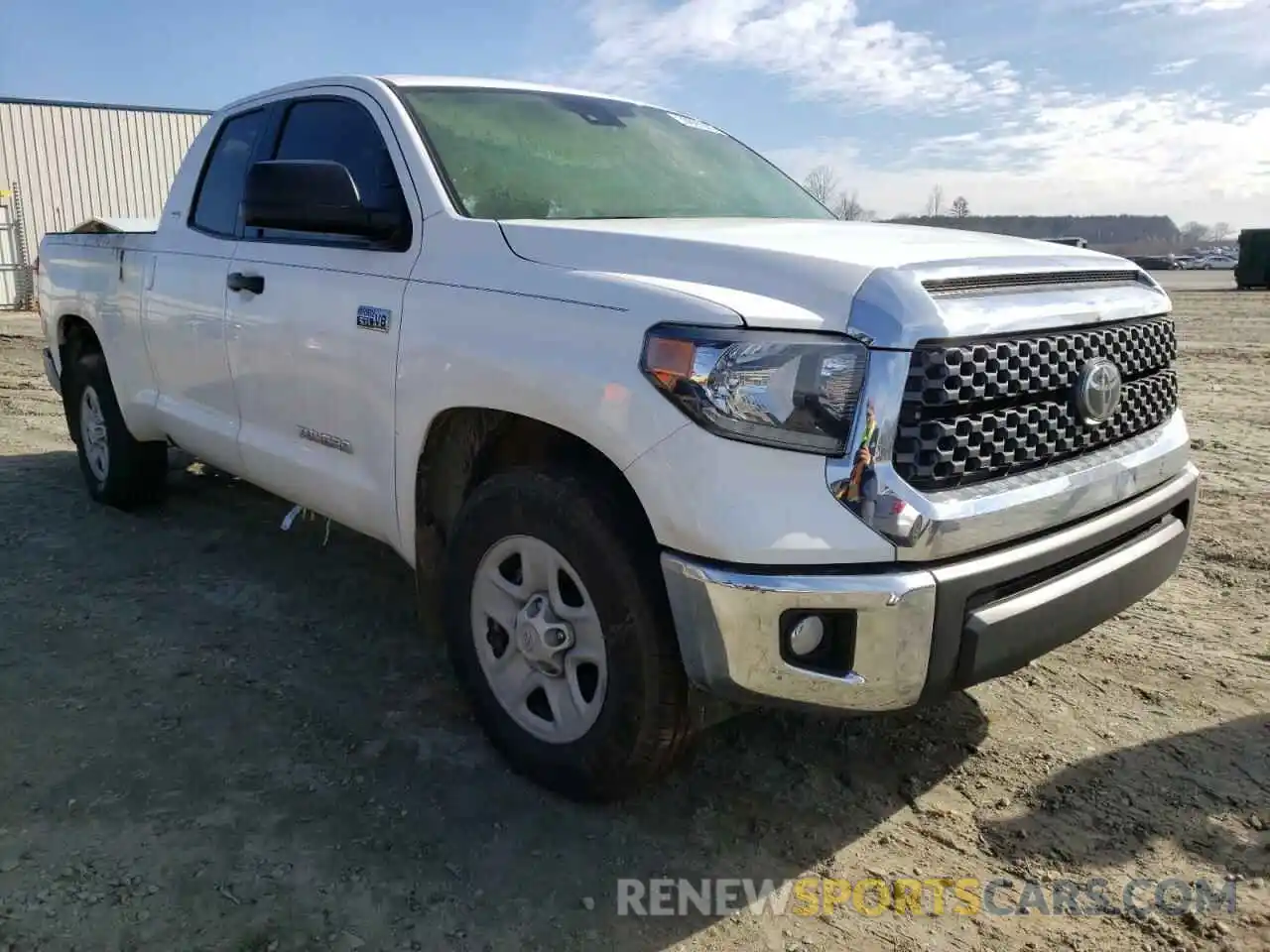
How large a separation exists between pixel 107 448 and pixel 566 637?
12.1 ft

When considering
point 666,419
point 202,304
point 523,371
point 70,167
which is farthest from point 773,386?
point 70,167

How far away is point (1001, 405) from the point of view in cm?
236

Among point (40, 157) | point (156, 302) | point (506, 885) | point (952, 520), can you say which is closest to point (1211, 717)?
point (952, 520)

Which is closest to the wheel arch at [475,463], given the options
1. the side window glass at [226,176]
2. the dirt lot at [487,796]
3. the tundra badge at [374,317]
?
the tundra badge at [374,317]

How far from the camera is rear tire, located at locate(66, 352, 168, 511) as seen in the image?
517 centimetres

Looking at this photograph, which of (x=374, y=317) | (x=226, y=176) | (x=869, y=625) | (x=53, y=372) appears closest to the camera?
(x=869, y=625)

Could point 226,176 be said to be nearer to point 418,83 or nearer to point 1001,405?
point 418,83

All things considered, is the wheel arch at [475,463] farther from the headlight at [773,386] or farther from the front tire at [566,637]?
the headlight at [773,386]

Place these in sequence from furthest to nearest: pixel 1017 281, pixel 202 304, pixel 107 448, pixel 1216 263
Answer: pixel 1216 263, pixel 107 448, pixel 202 304, pixel 1017 281

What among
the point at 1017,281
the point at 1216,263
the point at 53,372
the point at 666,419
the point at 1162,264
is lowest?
the point at 53,372

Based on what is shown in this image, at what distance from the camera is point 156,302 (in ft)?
14.5

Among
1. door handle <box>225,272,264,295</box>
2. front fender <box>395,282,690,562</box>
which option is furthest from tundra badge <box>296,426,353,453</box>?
door handle <box>225,272,264,295</box>

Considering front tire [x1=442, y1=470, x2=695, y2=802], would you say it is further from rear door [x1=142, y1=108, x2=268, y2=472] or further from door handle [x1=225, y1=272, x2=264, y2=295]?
rear door [x1=142, y1=108, x2=268, y2=472]

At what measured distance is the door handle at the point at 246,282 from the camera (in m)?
3.65
